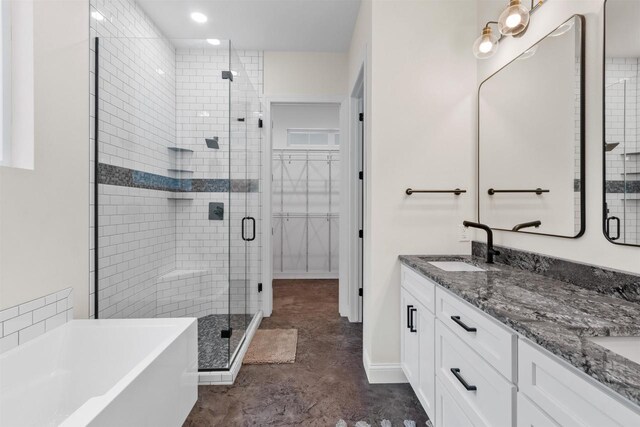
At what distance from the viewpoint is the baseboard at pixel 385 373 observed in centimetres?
205

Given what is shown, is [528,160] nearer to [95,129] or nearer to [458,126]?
[458,126]

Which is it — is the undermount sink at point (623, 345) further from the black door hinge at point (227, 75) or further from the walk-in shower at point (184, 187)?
the black door hinge at point (227, 75)

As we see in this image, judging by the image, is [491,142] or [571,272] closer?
[571,272]

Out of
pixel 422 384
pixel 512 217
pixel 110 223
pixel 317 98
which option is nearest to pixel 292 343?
pixel 422 384

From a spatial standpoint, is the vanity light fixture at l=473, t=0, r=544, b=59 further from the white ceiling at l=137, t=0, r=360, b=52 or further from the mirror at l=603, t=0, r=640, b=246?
the white ceiling at l=137, t=0, r=360, b=52

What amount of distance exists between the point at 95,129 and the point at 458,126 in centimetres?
240

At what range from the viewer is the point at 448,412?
4.32 feet

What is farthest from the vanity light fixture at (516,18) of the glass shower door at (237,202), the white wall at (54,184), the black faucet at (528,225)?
the white wall at (54,184)

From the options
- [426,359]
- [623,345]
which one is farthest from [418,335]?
[623,345]

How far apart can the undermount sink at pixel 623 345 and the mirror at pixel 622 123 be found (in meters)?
0.47

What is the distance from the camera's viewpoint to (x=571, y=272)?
136cm

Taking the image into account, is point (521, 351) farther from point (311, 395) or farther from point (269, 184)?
→ point (269, 184)

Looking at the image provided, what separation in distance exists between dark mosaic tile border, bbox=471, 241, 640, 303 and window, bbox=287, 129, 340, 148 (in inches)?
150

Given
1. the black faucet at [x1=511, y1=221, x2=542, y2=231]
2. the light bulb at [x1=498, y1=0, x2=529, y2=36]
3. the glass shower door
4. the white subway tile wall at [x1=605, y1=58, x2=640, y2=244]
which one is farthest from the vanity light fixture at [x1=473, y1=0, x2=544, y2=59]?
the glass shower door
